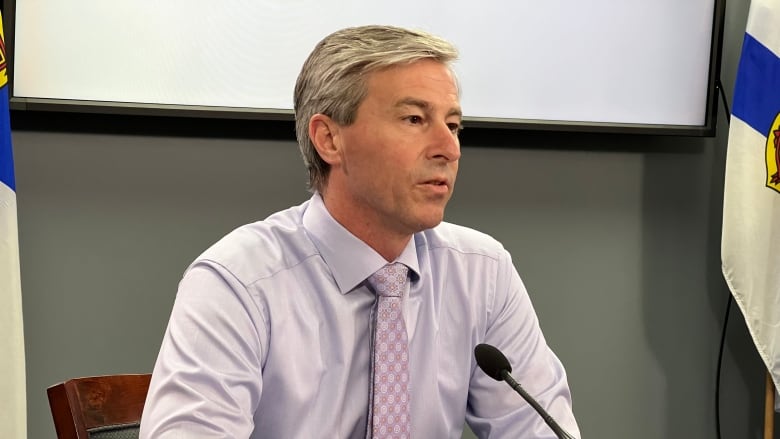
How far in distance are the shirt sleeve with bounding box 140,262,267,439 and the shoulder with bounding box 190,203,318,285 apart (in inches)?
0.8

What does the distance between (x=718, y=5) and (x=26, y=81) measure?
196cm

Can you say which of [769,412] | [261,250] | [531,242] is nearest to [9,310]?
[261,250]

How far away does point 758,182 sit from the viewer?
8.90 ft

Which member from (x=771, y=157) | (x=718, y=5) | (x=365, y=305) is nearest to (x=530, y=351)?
(x=365, y=305)

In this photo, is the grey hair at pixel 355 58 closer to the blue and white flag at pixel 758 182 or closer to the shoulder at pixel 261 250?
the shoulder at pixel 261 250

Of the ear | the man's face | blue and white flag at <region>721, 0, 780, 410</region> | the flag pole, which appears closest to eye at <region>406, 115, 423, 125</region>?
the man's face

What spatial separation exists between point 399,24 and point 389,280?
1180mm

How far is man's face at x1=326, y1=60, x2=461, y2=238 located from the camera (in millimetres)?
1617

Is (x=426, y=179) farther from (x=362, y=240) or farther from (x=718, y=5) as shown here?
(x=718, y=5)

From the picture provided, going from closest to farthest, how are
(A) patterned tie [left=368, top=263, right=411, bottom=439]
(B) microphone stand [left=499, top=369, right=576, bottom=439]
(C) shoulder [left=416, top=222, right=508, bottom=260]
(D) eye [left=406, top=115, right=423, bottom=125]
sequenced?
(B) microphone stand [left=499, top=369, right=576, bottom=439], (A) patterned tie [left=368, top=263, right=411, bottom=439], (D) eye [left=406, top=115, right=423, bottom=125], (C) shoulder [left=416, top=222, right=508, bottom=260]

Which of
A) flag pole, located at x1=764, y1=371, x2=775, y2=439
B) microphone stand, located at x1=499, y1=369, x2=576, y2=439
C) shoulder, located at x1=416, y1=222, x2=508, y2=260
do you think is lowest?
flag pole, located at x1=764, y1=371, x2=775, y2=439

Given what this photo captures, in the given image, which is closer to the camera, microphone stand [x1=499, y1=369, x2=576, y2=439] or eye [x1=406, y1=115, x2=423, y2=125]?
microphone stand [x1=499, y1=369, x2=576, y2=439]

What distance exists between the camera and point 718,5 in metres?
2.85

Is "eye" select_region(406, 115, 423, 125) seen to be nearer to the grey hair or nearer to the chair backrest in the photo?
the grey hair
